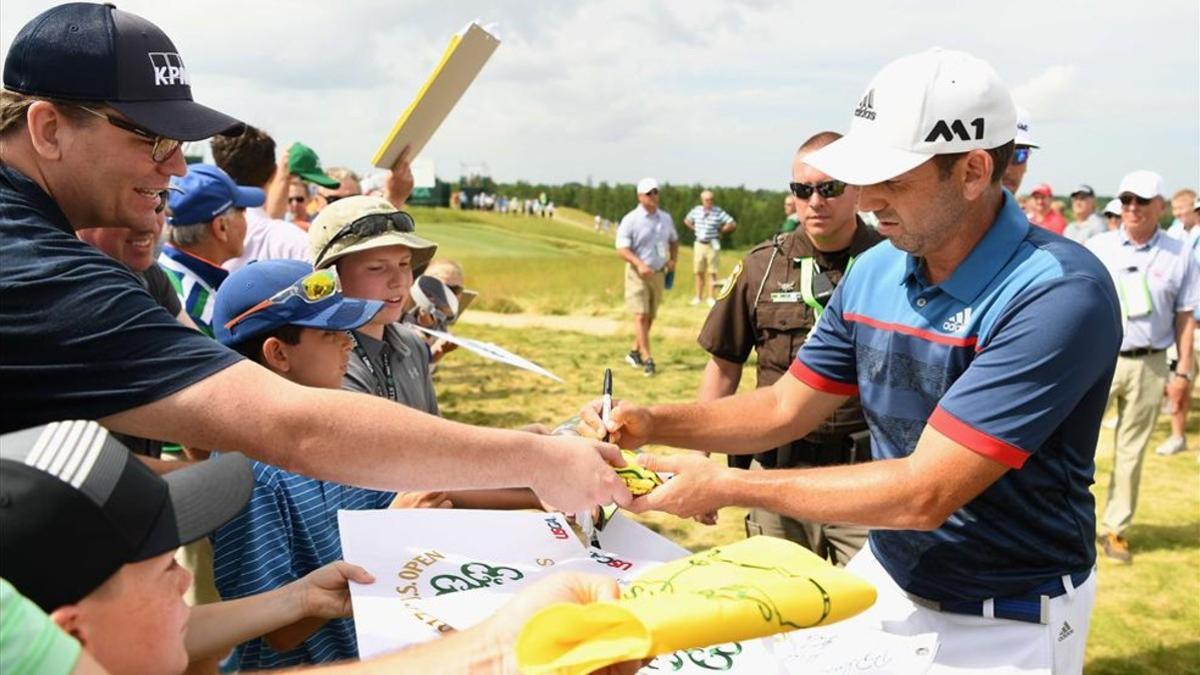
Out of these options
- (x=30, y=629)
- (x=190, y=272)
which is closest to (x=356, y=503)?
(x=30, y=629)

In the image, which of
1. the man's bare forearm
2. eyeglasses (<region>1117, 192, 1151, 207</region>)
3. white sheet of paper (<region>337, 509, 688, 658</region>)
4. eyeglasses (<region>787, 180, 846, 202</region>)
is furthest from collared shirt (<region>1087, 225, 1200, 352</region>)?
white sheet of paper (<region>337, 509, 688, 658</region>)

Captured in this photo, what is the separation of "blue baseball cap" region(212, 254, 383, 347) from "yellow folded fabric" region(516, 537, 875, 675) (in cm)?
160

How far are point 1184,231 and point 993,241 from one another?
40.8 feet

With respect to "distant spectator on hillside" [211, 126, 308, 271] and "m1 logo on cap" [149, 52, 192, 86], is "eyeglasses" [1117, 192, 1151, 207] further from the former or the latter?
"m1 logo on cap" [149, 52, 192, 86]

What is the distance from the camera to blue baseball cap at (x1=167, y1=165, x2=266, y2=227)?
483 centimetres

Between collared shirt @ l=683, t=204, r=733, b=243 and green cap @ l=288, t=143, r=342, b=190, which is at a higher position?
green cap @ l=288, t=143, r=342, b=190

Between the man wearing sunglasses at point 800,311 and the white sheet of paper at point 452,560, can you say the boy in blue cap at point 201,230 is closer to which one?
the man wearing sunglasses at point 800,311

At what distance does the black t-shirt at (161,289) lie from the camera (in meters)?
3.94

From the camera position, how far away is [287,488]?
2676 millimetres

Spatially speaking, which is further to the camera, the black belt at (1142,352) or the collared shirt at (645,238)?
the collared shirt at (645,238)

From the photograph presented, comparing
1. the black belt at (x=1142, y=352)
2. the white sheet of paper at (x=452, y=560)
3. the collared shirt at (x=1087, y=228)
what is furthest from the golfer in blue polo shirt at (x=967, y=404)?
the collared shirt at (x=1087, y=228)

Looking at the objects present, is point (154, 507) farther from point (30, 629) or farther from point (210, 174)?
point (210, 174)

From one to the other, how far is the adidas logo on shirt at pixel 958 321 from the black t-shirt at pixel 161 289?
116 inches

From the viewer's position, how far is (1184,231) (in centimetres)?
1302
